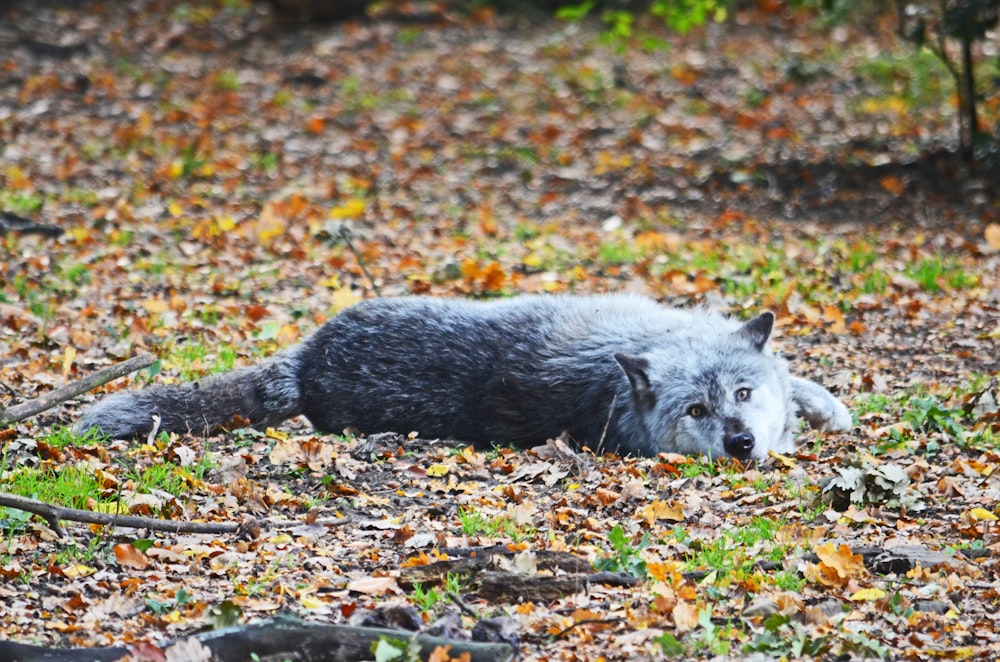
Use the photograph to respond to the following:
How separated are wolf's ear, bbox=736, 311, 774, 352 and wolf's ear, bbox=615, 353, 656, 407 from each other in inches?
26.5

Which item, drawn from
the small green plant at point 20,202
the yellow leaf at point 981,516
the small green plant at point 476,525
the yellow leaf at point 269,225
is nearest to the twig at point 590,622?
the small green plant at point 476,525

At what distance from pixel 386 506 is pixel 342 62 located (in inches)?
513

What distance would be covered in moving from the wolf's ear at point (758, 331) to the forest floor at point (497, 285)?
652 mm

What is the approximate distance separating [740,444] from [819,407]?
88 cm

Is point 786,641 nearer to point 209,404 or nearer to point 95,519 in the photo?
point 95,519

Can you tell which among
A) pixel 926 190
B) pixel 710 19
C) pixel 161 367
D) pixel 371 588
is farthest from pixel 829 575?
pixel 710 19

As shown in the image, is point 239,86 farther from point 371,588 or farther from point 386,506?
point 371,588

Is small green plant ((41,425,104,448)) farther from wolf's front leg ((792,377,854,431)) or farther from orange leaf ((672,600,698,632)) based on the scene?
wolf's front leg ((792,377,854,431))

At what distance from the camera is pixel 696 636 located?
167 inches

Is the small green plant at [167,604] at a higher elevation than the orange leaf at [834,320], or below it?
below

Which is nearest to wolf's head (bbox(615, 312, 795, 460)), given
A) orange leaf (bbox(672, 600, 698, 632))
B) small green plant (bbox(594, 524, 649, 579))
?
small green plant (bbox(594, 524, 649, 579))

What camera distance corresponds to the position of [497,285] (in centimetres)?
997

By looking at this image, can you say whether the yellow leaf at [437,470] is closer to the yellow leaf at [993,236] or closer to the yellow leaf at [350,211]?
the yellow leaf at [350,211]

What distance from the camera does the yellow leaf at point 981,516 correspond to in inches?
208
